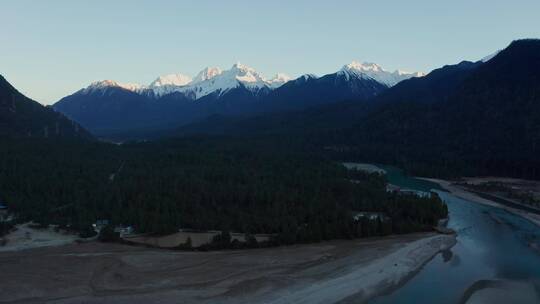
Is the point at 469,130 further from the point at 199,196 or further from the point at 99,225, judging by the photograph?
the point at 99,225

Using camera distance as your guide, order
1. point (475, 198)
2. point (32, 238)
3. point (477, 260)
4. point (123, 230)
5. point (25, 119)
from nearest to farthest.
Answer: point (477, 260) < point (32, 238) < point (123, 230) < point (475, 198) < point (25, 119)

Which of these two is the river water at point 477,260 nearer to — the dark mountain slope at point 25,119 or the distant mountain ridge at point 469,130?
the distant mountain ridge at point 469,130

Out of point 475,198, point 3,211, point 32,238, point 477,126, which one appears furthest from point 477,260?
point 477,126

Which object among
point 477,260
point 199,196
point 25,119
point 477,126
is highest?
point 25,119

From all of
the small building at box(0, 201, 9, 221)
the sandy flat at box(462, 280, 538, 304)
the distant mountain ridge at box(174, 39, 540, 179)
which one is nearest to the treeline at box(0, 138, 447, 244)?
the small building at box(0, 201, 9, 221)

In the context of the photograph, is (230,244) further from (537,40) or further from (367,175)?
(537,40)

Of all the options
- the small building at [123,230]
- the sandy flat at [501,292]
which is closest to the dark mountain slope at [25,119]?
the small building at [123,230]

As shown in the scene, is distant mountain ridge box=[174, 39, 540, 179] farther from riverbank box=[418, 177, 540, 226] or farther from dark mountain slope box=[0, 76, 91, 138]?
dark mountain slope box=[0, 76, 91, 138]
